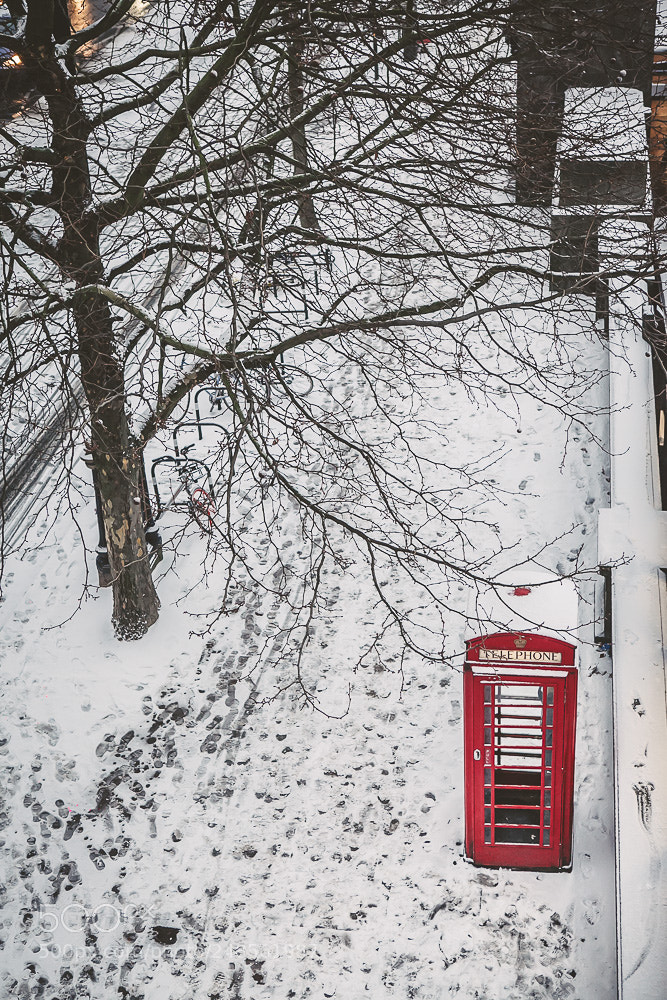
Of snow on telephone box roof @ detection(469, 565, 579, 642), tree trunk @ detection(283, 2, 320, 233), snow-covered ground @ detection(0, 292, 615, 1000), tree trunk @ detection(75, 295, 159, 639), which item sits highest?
tree trunk @ detection(283, 2, 320, 233)

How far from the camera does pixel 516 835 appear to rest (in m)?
6.76

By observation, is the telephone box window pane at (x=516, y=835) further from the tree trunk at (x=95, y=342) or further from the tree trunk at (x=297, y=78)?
the tree trunk at (x=297, y=78)

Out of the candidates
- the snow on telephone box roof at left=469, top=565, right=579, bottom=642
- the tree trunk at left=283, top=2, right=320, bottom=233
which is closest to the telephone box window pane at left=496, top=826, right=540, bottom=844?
the snow on telephone box roof at left=469, top=565, right=579, bottom=642

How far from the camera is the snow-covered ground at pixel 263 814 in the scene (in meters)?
6.21

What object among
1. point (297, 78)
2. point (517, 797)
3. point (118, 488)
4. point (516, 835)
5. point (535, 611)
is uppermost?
point (297, 78)

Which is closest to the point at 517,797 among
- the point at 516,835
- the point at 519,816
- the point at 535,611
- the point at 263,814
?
the point at 519,816

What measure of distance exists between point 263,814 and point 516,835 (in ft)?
6.87

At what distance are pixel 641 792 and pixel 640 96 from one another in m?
10.9

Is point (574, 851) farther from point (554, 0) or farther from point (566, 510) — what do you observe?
point (554, 0)

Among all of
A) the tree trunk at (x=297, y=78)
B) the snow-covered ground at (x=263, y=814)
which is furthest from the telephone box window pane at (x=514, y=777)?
the tree trunk at (x=297, y=78)

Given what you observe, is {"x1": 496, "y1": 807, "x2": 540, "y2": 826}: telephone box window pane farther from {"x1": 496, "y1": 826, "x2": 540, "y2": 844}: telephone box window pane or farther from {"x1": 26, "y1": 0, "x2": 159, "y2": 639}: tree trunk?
{"x1": 26, "y1": 0, "x2": 159, "y2": 639}: tree trunk

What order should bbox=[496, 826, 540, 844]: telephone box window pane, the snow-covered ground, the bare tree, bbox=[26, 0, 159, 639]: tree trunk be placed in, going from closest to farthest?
the snow-covered ground → the bare tree → bbox=[496, 826, 540, 844]: telephone box window pane → bbox=[26, 0, 159, 639]: tree trunk

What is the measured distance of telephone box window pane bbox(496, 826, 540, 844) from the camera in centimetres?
672

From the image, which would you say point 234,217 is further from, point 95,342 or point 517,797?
point 517,797
